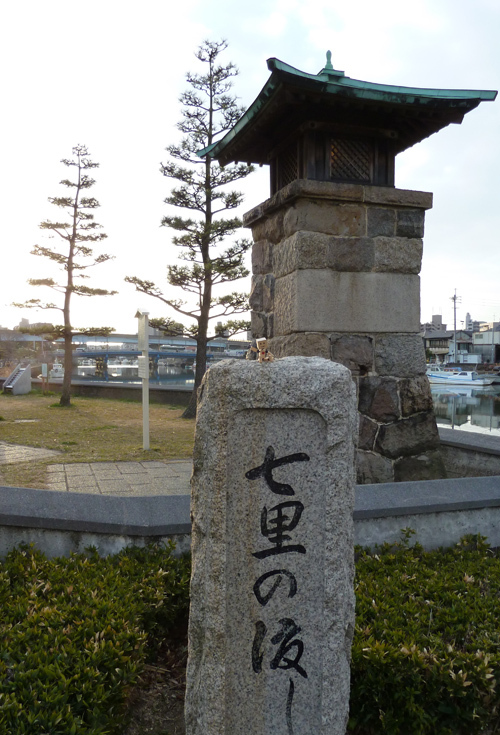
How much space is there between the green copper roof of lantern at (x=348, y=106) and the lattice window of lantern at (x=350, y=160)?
0.12m

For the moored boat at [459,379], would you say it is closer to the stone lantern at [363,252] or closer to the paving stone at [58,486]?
the stone lantern at [363,252]

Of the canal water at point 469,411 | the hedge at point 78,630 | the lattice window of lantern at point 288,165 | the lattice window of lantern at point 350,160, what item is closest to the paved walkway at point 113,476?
the hedge at point 78,630

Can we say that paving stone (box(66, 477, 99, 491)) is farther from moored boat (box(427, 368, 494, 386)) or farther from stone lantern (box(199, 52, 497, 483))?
moored boat (box(427, 368, 494, 386))

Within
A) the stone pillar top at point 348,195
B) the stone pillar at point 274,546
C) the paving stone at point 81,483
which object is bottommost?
the paving stone at point 81,483

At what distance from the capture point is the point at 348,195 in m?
4.49

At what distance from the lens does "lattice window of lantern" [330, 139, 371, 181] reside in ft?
15.1

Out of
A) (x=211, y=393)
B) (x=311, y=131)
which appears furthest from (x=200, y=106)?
(x=211, y=393)

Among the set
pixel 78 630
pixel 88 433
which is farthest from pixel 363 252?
pixel 88 433

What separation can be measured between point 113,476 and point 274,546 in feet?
15.9

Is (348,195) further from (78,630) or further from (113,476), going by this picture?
(113,476)

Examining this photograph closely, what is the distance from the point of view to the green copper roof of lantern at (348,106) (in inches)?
159

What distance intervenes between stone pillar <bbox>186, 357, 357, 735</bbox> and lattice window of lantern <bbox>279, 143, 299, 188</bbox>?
3.37m

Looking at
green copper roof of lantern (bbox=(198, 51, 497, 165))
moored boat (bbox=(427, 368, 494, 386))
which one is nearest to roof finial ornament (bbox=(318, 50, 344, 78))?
green copper roof of lantern (bbox=(198, 51, 497, 165))

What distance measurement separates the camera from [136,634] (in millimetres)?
2334
